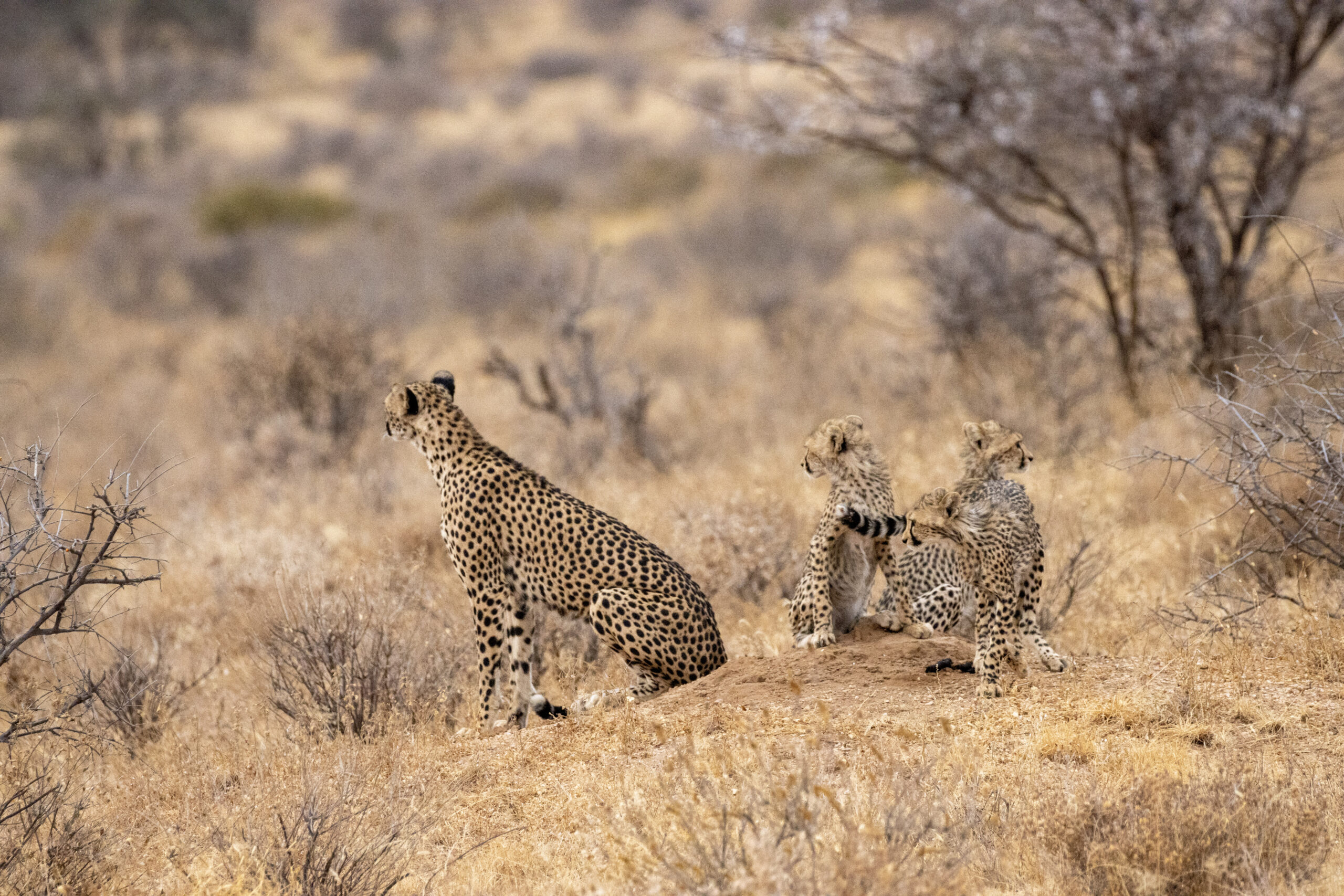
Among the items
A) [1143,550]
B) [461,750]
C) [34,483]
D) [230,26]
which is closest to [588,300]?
[1143,550]

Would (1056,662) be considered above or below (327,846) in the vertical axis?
above

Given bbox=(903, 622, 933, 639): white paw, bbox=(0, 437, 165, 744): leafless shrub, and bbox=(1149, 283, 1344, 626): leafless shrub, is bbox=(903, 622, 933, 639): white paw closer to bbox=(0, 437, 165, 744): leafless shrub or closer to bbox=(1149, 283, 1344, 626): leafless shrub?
bbox=(1149, 283, 1344, 626): leafless shrub

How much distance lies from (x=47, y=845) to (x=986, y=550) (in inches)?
119

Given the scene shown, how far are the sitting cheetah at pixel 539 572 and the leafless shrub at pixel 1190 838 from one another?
1780 millimetres

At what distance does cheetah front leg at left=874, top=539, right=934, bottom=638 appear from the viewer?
5402mm

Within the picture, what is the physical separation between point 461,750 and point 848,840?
2015 millimetres

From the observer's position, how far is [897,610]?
5523 millimetres

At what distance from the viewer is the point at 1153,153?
9.98m

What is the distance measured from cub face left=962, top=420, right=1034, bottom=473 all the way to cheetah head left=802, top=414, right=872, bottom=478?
1.38 feet

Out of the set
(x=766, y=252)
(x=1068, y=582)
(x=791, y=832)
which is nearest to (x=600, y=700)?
(x=791, y=832)

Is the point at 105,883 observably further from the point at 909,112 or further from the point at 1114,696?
the point at 909,112

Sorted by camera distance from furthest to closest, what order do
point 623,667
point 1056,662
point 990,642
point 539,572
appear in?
point 623,667, point 539,572, point 1056,662, point 990,642

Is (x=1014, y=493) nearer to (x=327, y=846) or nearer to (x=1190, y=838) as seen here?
(x=1190, y=838)

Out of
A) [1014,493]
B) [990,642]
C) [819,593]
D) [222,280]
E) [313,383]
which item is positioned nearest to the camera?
[990,642]
